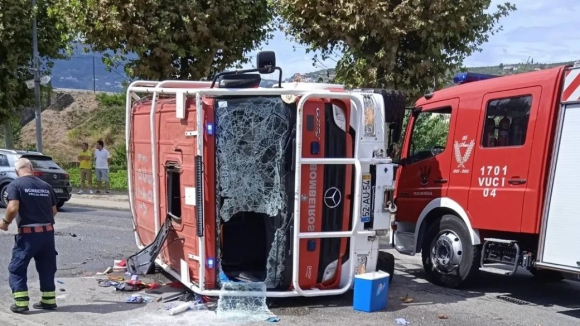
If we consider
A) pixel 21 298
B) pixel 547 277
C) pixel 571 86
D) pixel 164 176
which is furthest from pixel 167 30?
pixel 571 86

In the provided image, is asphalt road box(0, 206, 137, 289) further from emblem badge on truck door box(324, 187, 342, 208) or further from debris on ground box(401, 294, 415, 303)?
debris on ground box(401, 294, 415, 303)

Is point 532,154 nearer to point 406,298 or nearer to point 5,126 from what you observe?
point 406,298

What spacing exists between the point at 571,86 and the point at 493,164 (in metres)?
1.26

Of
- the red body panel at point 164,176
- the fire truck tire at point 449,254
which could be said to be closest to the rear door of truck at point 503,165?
the fire truck tire at point 449,254

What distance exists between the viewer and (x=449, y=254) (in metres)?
7.85

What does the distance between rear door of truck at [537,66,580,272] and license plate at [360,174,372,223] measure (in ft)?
6.02

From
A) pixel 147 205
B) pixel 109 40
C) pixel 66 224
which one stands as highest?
pixel 109 40

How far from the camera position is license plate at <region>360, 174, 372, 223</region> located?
6.86 metres

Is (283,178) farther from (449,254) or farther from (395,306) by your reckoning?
(449,254)

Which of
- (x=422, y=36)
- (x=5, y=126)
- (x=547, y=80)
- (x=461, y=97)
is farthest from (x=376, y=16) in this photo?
(x=5, y=126)

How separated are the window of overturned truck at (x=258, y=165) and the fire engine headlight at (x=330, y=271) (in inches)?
17.7

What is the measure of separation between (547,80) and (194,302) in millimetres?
4520

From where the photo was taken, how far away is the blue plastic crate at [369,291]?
664 cm

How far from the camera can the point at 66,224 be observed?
13.5m
